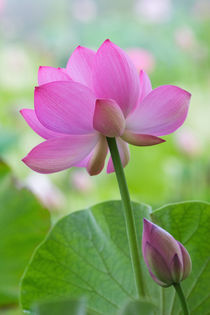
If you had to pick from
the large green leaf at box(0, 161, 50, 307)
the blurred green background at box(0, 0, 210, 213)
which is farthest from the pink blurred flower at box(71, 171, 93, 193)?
the large green leaf at box(0, 161, 50, 307)

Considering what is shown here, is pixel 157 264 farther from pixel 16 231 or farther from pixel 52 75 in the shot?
pixel 16 231

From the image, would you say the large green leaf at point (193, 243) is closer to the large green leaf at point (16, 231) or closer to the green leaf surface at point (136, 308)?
the green leaf surface at point (136, 308)

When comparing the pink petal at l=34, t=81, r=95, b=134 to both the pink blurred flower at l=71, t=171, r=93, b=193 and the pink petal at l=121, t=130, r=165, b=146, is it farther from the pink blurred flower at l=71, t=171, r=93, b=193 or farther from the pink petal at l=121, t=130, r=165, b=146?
the pink blurred flower at l=71, t=171, r=93, b=193

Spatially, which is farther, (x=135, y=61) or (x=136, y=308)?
(x=135, y=61)

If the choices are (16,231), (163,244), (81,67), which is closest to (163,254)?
(163,244)

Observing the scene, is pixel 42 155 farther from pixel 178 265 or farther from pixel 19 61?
pixel 19 61

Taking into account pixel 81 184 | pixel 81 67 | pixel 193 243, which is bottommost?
pixel 81 184

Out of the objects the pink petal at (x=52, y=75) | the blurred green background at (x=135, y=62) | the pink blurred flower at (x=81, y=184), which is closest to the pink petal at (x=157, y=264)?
the pink petal at (x=52, y=75)
